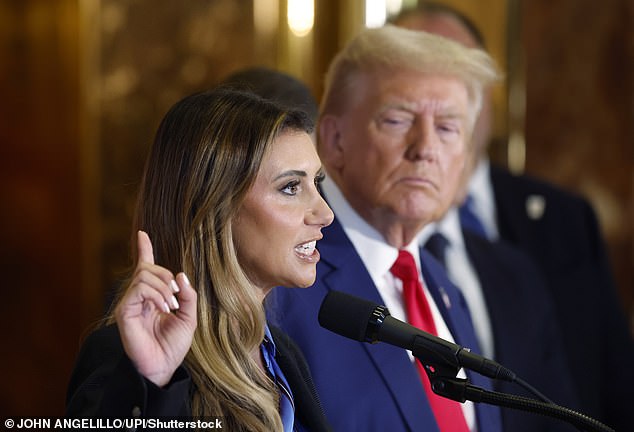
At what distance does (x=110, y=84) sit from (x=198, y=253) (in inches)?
111

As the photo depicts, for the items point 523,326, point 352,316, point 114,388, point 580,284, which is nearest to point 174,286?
point 114,388

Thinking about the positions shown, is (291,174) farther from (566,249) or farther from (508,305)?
(566,249)

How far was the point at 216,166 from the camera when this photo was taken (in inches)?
80.2

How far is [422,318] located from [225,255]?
73cm

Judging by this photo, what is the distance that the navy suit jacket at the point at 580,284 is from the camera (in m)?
4.03

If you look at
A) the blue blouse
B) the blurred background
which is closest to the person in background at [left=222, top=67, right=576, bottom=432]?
the blue blouse

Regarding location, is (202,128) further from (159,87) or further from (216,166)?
(159,87)

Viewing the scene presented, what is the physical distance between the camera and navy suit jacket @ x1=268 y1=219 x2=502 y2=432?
238 cm

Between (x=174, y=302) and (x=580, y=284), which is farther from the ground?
(x=174, y=302)

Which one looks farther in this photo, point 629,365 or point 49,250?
point 49,250

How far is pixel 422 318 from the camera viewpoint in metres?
2.62

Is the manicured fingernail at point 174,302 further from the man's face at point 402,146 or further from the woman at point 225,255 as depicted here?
the man's face at point 402,146

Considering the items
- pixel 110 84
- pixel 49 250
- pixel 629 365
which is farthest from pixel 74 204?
pixel 629 365

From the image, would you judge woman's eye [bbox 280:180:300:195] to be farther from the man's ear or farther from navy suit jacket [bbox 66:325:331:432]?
the man's ear
